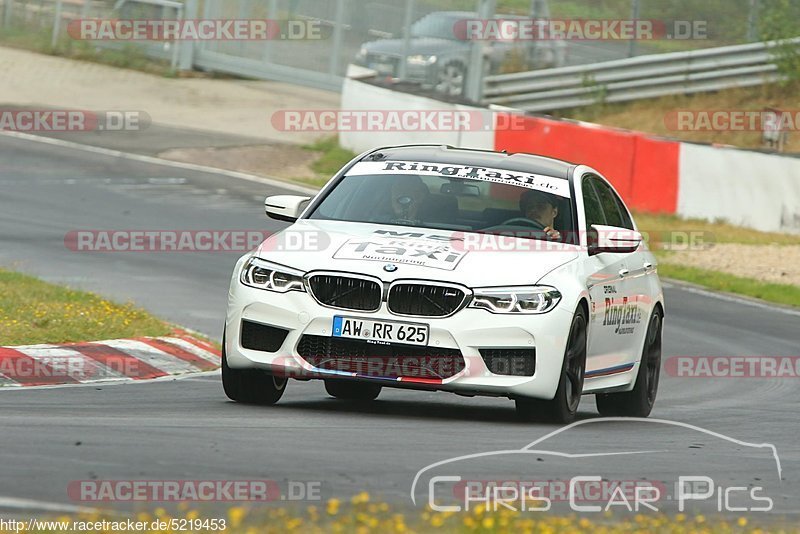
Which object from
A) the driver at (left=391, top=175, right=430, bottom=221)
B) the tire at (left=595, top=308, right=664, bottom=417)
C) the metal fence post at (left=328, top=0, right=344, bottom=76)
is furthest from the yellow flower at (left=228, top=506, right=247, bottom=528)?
the metal fence post at (left=328, top=0, right=344, bottom=76)

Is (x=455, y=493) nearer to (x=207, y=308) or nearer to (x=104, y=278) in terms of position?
(x=207, y=308)

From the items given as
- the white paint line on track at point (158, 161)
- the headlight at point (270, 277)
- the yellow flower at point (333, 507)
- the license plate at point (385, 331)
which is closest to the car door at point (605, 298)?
the license plate at point (385, 331)

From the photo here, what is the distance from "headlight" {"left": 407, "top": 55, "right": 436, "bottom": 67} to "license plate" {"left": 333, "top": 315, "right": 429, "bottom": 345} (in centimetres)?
2351

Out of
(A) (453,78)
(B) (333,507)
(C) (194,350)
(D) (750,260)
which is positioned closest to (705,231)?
(D) (750,260)

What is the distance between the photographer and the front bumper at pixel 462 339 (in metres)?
8.69

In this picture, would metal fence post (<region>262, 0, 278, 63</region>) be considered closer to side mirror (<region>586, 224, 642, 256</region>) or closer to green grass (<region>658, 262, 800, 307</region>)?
green grass (<region>658, 262, 800, 307</region>)

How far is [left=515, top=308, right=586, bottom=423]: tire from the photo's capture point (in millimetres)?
8992

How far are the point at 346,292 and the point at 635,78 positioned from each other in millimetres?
23991

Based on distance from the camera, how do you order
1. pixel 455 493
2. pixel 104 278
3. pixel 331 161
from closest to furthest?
pixel 455 493, pixel 104 278, pixel 331 161

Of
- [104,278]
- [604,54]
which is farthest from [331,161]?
[104,278]

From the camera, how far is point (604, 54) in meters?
31.9

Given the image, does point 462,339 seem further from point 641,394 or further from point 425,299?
point 641,394

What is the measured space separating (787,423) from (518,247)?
2.37 meters

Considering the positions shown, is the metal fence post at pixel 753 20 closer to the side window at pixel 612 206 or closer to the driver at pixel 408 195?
the side window at pixel 612 206
